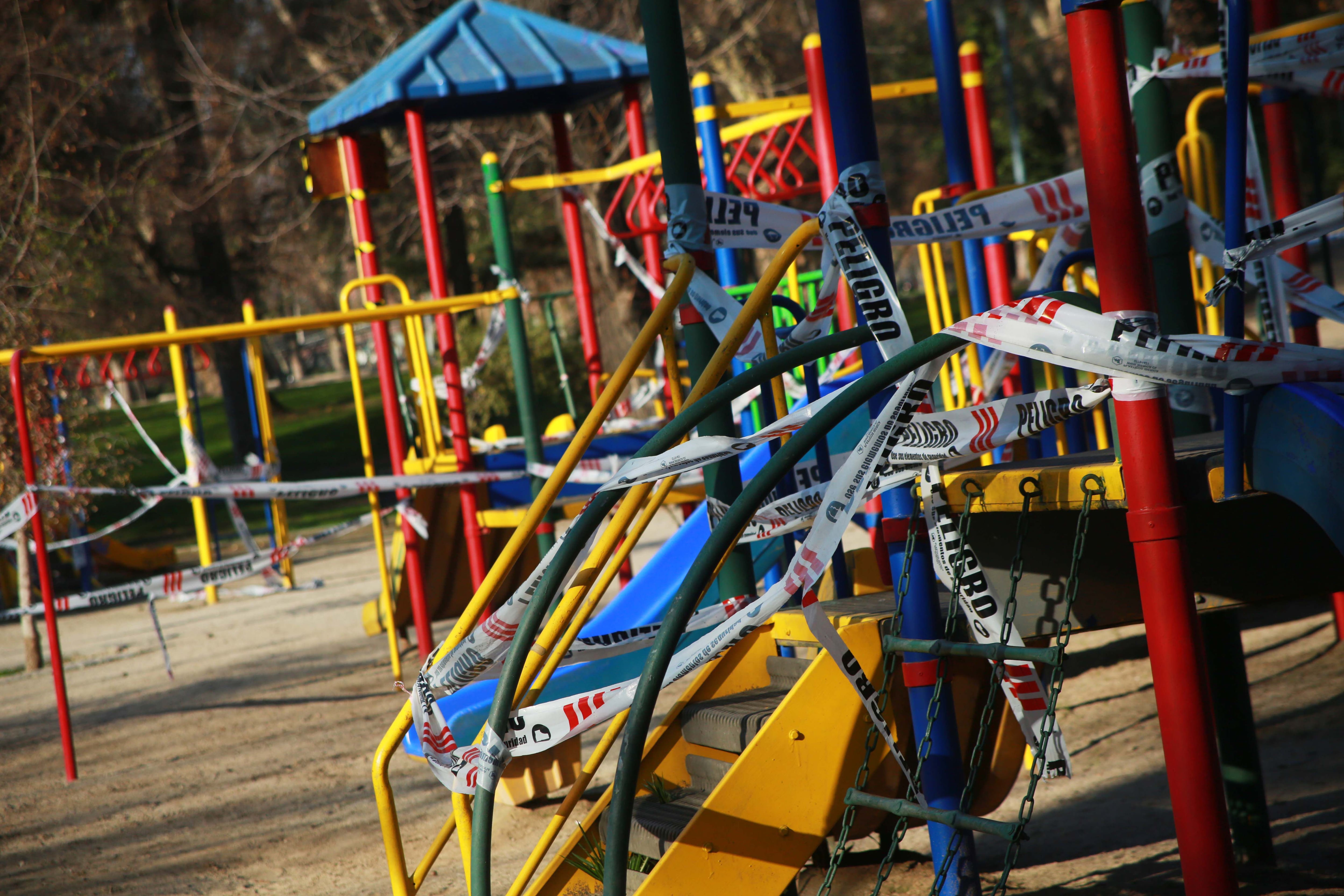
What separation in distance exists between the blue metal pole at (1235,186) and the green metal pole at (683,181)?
1.42 m

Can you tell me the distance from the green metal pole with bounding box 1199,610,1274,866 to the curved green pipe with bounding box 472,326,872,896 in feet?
6.35

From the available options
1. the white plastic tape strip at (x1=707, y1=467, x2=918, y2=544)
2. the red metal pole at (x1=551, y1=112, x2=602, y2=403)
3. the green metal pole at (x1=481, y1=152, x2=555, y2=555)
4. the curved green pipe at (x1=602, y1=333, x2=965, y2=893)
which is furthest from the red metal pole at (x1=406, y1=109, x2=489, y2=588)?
the curved green pipe at (x1=602, y1=333, x2=965, y2=893)

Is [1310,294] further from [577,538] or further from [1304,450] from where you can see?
[577,538]

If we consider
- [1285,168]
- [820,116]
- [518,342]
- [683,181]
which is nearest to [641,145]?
[820,116]

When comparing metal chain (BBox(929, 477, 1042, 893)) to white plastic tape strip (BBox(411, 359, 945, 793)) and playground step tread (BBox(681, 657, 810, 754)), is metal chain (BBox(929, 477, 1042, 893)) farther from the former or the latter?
playground step tread (BBox(681, 657, 810, 754))

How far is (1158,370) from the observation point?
7.50 ft

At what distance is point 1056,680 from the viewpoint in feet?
8.64

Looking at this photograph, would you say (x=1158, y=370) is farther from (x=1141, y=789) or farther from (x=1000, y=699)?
(x=1141, y=789)

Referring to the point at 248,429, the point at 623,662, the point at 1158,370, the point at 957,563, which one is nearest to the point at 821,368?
the point at 623,662

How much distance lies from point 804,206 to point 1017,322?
634 inches

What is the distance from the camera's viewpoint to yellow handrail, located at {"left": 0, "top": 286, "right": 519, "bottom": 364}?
6445 millimetres

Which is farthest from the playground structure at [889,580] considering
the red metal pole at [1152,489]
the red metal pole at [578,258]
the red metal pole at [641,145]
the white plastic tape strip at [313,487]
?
Result: the red metal pole at [641,145]

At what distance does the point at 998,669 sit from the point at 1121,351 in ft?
2.88

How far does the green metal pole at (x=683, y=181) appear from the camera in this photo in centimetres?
347
